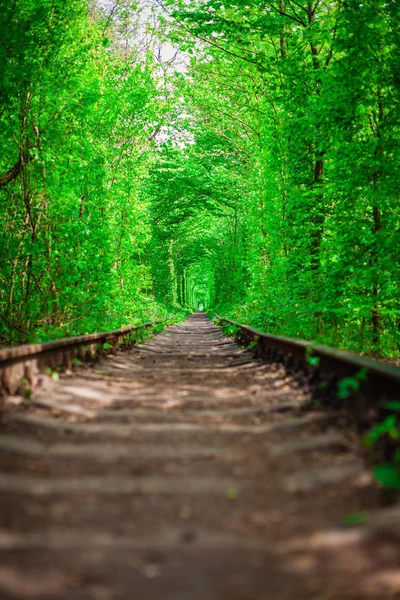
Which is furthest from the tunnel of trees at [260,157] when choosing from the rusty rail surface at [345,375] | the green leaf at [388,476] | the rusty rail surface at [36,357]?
the green leaf at [388,476]

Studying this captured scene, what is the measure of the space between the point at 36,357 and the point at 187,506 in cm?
308

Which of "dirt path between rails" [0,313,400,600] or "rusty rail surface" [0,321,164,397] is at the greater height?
Answer: "rusty rail surface" [0,321,164,397]

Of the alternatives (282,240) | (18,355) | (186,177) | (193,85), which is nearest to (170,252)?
(186,177)

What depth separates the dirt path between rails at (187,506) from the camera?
1.69m

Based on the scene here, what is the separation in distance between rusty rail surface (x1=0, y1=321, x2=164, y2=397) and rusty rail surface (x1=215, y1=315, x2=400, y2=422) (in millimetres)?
2547

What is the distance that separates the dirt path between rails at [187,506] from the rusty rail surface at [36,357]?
25 cm

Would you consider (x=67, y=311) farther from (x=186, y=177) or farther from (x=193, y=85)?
(x=186, y=177)

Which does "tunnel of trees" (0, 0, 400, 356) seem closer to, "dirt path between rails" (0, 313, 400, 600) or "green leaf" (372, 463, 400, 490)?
"dirt path between rails" (0, 313, 400, 600)

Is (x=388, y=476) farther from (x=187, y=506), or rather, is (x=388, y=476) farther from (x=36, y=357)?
(x=36, y=357)

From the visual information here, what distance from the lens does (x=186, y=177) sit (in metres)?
26.6

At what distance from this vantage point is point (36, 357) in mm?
4965

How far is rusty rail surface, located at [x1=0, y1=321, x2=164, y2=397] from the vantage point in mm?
4223

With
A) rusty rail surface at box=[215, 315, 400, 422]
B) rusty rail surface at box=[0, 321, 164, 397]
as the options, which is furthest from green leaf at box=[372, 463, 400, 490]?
rusty rail surface at box=[0, 321, 164, 397]

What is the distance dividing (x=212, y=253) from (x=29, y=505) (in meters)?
48.8
